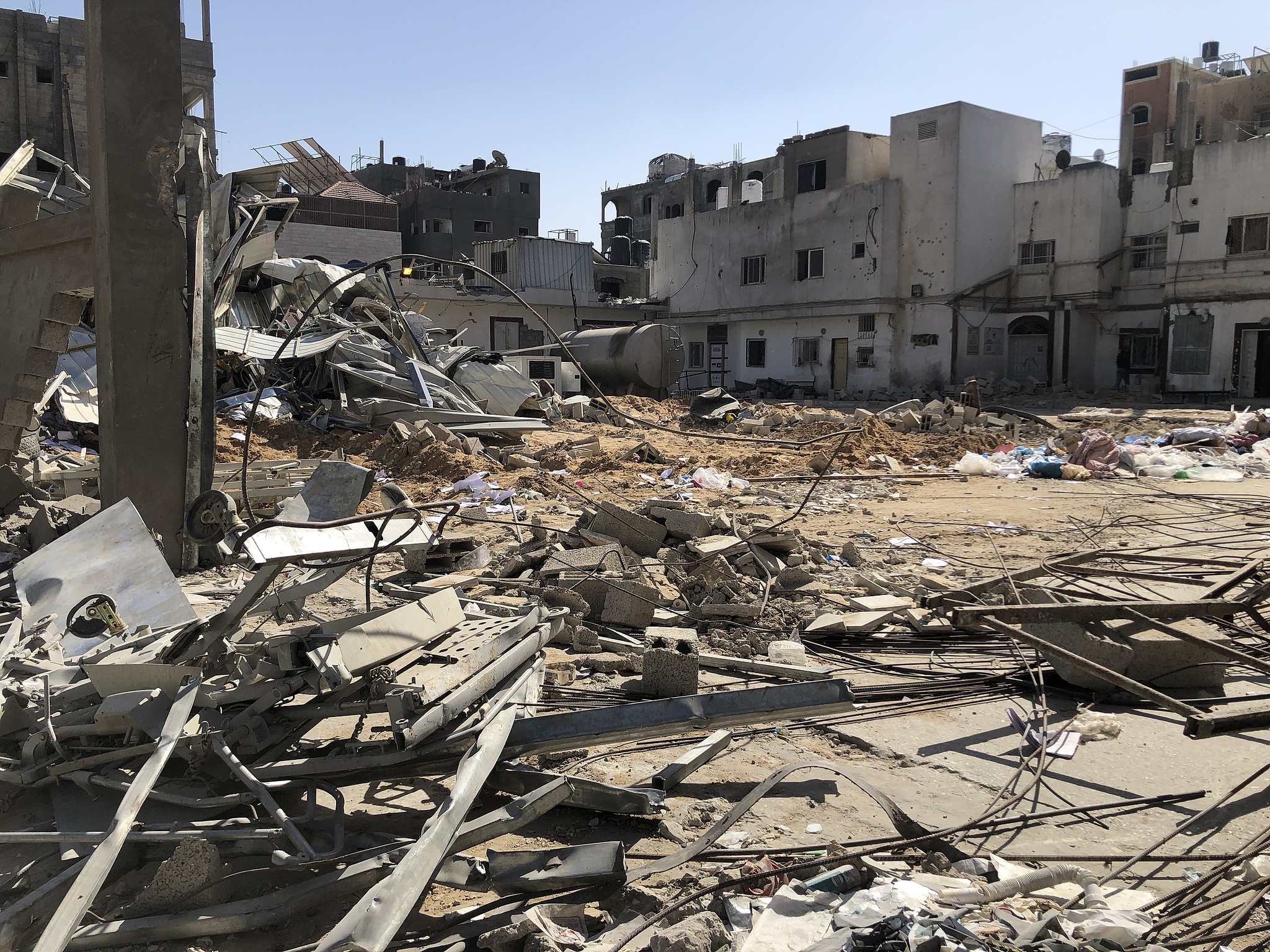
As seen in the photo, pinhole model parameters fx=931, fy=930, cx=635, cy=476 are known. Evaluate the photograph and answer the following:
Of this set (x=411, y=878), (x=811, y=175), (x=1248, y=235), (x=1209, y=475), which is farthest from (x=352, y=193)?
(x=411, y=878)

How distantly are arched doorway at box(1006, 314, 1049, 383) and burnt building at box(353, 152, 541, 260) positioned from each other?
2197cm

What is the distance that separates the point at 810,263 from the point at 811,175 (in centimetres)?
304

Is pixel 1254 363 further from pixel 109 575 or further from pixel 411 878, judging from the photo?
pixel 411 878

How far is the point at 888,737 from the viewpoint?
4.21 metres

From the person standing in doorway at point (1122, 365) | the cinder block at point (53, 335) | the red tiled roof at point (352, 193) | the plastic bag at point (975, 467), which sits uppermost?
the red tiled roof at point (352, 193)

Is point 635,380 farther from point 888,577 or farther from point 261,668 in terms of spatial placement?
point 261,668

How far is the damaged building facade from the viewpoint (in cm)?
2522

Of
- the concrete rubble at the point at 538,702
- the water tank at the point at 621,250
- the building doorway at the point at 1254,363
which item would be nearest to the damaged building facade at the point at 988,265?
the building doorway at the point at 1254,363

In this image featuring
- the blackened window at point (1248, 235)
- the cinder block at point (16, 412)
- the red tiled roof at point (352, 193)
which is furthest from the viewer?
the red tiled roof at point (352, 193)

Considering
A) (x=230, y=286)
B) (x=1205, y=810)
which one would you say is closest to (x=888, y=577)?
(x=1205, y=810)

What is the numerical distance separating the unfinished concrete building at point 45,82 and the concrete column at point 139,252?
1059 inches

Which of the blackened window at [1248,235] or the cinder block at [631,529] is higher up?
the blackened window at [1248,235]

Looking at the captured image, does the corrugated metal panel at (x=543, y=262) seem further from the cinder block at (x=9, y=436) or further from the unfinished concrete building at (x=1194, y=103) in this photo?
the cinder block at (x=9, y=436)

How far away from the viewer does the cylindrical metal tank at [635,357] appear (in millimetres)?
25047
